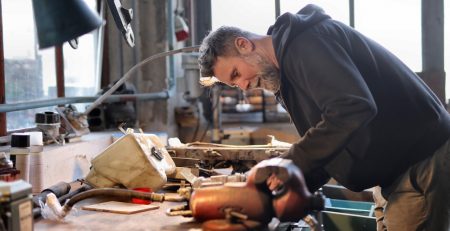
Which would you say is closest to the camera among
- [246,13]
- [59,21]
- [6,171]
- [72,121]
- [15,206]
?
[15,206]

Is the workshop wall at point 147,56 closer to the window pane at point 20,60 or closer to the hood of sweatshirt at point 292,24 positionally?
the window pane at point 20,60

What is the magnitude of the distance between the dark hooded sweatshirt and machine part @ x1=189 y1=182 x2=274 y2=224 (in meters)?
0.19

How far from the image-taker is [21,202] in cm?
115

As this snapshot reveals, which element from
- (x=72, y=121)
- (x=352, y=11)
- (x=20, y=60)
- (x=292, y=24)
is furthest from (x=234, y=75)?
(x=352, y=11)

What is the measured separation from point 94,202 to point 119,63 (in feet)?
5.93

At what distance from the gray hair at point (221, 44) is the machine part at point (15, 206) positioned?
761mm

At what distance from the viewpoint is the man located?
1.45 metres

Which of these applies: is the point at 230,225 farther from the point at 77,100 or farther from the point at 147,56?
the point at 147,56

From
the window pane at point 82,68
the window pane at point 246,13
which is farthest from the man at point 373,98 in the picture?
the window pane at point 246,13

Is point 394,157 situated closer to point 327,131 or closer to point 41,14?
point 327,131

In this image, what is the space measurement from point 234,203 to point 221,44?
2.13 feet

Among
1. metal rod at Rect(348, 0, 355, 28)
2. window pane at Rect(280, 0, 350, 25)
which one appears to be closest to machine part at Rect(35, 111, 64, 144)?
window pane at Rect(280, 0, 350, 25)

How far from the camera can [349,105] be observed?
1.30 meters

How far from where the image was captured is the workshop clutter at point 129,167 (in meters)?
1.75
